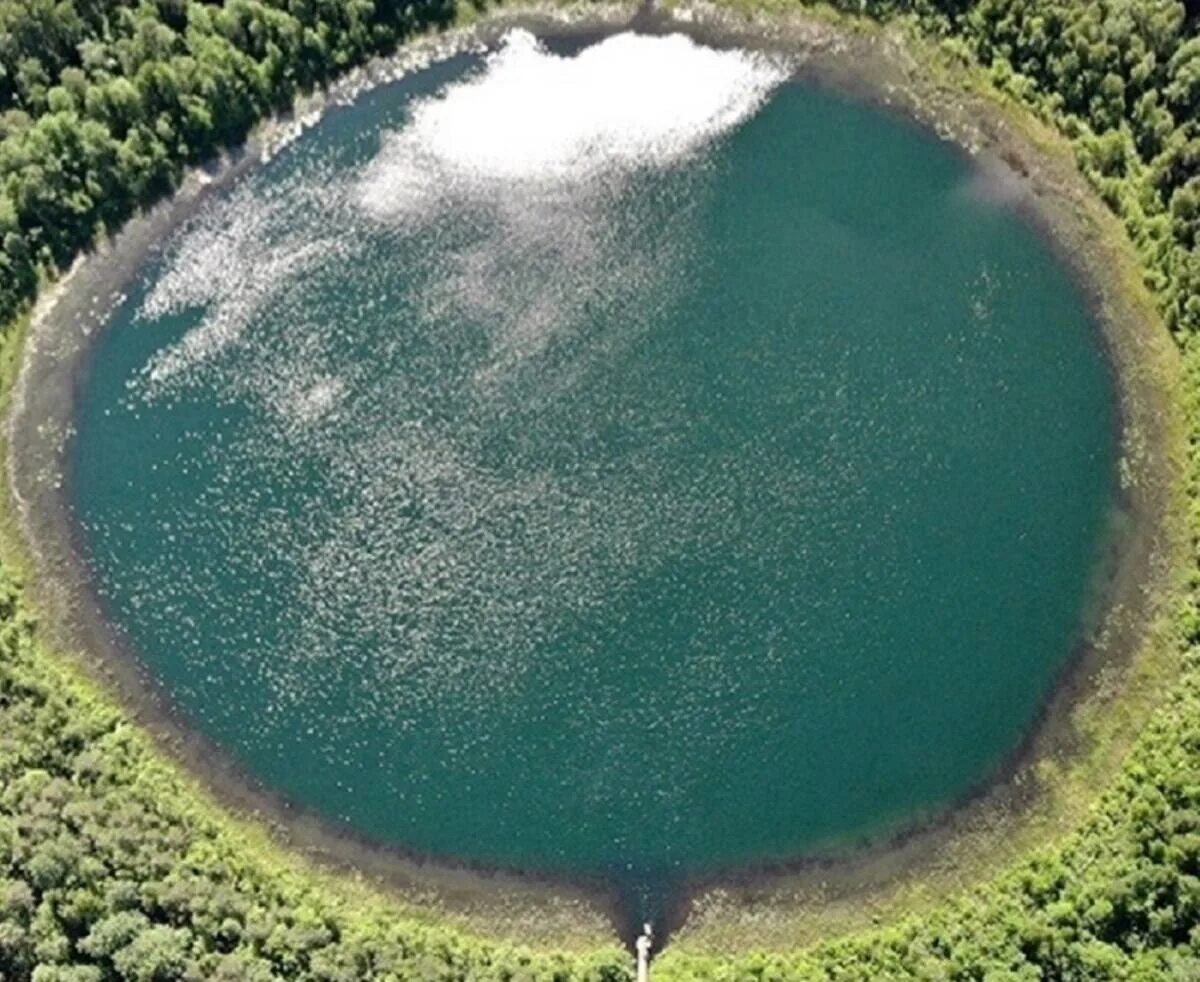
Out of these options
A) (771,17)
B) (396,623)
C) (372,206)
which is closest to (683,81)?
(771,17)

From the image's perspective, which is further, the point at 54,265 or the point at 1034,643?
the point at 54,265

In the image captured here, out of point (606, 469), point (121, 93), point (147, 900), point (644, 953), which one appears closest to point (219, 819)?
point (147, 900)

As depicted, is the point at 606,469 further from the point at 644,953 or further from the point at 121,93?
the point at 121,93

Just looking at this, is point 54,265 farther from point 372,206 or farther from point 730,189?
point 730,189

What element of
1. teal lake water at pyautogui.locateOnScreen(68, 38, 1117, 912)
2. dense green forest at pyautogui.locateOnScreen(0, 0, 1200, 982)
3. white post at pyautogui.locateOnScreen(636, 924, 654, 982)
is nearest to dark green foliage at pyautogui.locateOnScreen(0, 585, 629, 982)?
dense green forest at pyautogui.locateOnScreen(0, 0, 1200, 982)

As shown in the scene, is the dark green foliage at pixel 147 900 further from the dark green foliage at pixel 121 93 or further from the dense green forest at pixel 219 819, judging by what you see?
the dark green foliage at pixel 121 93

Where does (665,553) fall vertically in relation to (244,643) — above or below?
above

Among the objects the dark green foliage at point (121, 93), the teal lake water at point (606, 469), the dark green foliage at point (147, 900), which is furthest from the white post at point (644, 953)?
the dark green foliage at point (121, 93)
